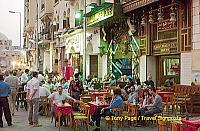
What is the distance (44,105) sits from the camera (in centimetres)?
1986

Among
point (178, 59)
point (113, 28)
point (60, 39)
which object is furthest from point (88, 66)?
point (178, 59)

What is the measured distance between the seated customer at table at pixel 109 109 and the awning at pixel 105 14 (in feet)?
39.2

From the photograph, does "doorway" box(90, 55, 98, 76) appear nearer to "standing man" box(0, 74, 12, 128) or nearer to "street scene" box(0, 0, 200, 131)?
"street scene" box(0, 0, 200, 131)

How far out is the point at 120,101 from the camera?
1446 centimetres

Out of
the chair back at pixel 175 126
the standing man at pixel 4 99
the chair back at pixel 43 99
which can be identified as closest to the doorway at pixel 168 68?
the chair back at pixel 43 99

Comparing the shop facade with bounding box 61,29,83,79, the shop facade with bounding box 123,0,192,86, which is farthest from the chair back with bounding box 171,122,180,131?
the shop facade with bounding box 61,29,83,79

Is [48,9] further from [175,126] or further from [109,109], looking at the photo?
[175,126]

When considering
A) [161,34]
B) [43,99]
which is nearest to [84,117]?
[43,99]

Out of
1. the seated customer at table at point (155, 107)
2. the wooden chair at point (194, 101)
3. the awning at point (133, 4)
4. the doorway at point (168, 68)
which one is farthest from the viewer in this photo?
the doorway at point (168, 68)

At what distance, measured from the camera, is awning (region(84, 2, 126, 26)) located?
85.9ft

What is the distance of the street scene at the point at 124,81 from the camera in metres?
15.2

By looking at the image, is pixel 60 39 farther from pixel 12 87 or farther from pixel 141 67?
pixel 12 87

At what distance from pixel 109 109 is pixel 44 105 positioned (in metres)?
5.87

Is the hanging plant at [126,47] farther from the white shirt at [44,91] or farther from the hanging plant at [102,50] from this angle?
Result: the white shirt at [44,91]
